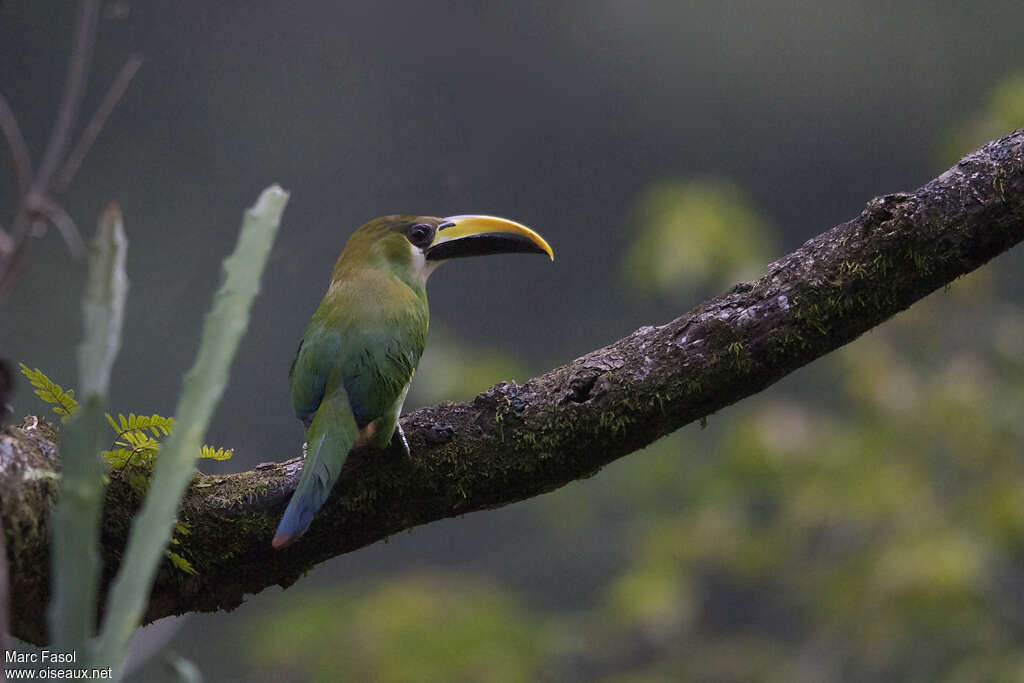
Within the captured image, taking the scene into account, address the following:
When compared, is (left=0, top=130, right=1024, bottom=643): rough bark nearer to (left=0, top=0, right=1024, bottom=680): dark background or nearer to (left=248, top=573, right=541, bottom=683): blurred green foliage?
(left=248, top=573, right=541, bottom=683): blurred green foliage

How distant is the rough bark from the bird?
9 centimetres

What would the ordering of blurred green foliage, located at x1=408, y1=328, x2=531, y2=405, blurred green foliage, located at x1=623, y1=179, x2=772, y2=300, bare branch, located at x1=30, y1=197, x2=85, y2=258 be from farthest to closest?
blurred green foliage, located at x1=408, y1=328, x2=531, y2=405 → blurred green foliage, located at x1=623, y1=179, x2=772, y2=300 → bare branch, located at x1=30, y1=197, x2=85, y2=258

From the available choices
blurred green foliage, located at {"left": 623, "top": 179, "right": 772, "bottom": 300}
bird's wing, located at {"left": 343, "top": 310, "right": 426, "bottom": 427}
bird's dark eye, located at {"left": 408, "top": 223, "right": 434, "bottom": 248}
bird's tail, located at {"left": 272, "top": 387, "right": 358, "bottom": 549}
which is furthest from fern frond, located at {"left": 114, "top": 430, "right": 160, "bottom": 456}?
blurred green foliage, located at {"left": 623, "top": 179, "right": 772, "bottom": 300}

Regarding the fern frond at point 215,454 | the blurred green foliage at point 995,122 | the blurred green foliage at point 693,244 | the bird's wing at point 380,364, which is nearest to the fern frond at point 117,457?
the fern frond at point 215,454

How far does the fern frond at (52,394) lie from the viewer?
2043 mm

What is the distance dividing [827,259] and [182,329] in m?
4.43

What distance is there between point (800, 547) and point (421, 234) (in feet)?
10.0

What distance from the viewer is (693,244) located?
15.7 ft

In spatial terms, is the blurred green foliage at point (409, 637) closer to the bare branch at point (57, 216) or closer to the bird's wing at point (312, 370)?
the bird's wing at point (312, 370)

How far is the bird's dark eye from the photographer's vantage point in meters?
3.02

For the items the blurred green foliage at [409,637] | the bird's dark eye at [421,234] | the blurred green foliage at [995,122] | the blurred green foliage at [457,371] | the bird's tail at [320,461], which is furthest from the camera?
the blurred green foliage at [457,371]

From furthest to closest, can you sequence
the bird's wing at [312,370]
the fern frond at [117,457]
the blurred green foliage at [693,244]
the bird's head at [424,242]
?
the blurred green foliage at [693,244], the bird's head at [424,242], the bird's wing at [312,370], the fern frond at [117,457]

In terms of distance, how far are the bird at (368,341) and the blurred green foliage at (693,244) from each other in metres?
1.76

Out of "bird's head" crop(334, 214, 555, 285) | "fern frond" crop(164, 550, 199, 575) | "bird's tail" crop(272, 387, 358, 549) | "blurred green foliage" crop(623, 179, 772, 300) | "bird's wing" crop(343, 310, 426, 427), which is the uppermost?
"blurred green foliage" crop(623, 179, 772, 300)
